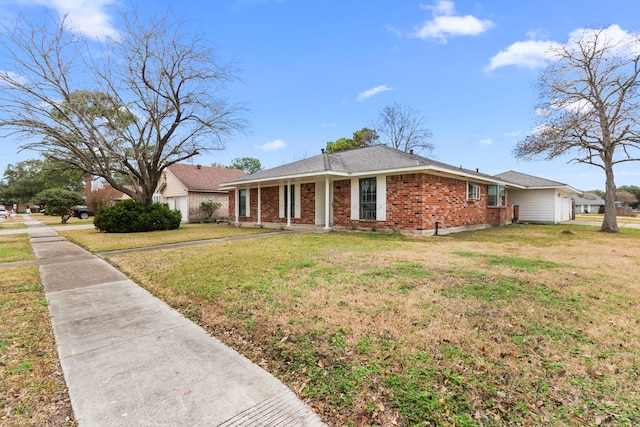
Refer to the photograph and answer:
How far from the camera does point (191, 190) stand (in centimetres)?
2148

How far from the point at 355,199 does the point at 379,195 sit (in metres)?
1.18

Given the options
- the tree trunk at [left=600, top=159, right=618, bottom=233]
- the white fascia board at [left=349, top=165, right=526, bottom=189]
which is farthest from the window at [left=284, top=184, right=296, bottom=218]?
the tree trunk at [left=600, top=159, right=618, bottom=233]

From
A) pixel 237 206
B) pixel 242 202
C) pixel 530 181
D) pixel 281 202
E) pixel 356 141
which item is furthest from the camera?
pixel 356 141

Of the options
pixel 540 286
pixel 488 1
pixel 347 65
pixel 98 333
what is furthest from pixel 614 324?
pixel 347 65

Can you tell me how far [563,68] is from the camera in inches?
581

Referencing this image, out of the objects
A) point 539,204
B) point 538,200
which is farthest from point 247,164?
point 539,204

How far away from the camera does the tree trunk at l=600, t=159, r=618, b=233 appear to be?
14.5 m

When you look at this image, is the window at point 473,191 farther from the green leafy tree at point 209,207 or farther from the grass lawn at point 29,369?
the green leafy tree at point 209,207

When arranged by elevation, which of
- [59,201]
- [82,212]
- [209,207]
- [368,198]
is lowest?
[82,212]

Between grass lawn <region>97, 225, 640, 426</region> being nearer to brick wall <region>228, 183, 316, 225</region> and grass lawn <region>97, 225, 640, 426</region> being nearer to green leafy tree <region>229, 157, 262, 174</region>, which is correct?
brick wall <region>228, 183, 316, 225</region>

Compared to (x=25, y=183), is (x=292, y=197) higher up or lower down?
lower down

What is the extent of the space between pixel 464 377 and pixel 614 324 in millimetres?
2276

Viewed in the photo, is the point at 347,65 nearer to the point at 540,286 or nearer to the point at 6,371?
the point at 540,286

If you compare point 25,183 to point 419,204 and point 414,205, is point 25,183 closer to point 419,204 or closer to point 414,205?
point 414,205
